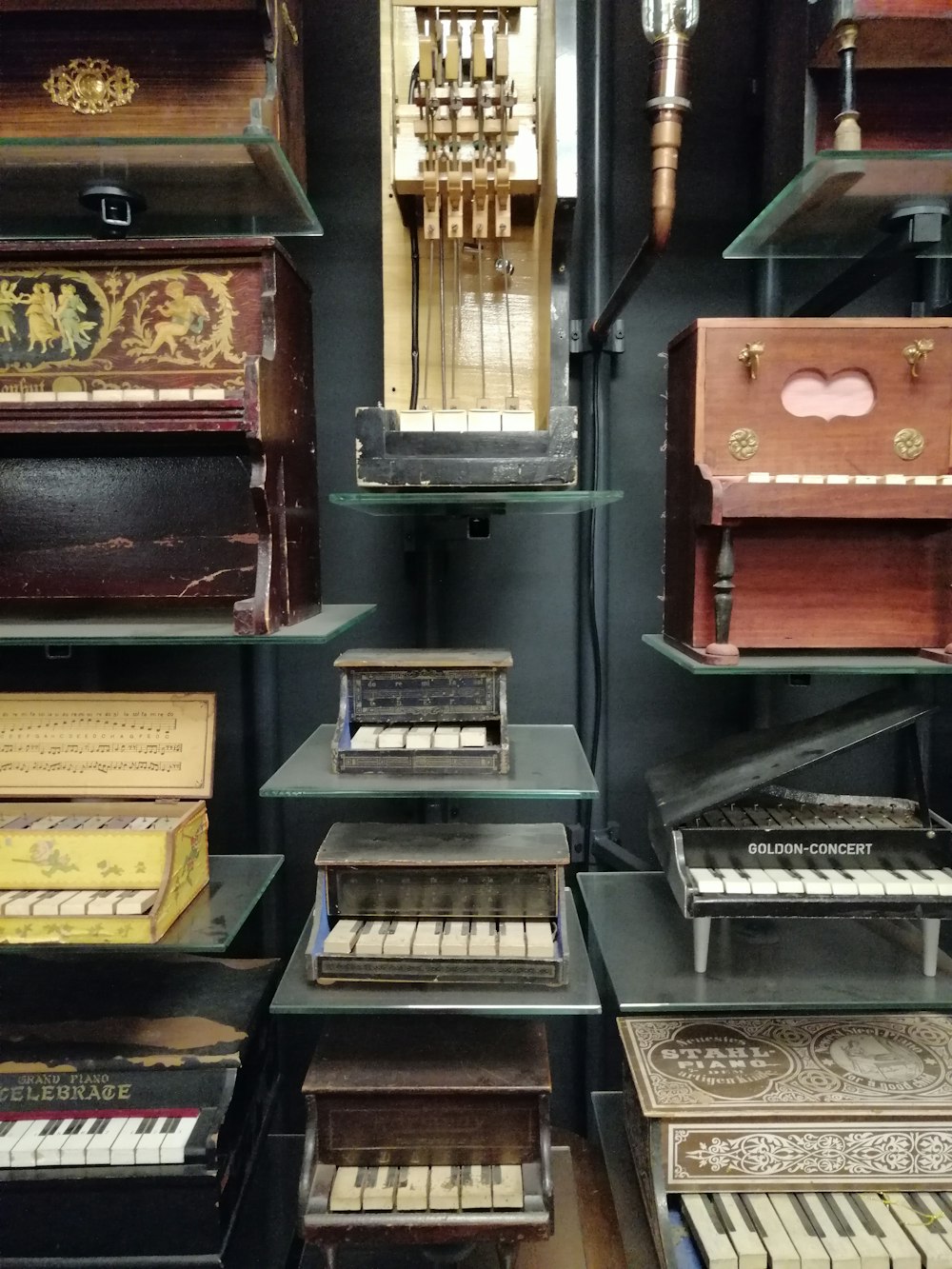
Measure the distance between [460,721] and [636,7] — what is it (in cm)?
170

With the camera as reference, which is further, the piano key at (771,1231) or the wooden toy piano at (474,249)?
the wooden toy piano at (474,249)

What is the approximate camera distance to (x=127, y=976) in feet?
5.84

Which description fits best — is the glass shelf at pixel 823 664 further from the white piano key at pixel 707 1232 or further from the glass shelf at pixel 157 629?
the white piano key at pixel 707 1232

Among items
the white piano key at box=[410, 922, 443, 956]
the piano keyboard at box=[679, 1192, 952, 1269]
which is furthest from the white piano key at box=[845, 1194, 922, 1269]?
the white piano key at box=[410, 922, 443, 956]

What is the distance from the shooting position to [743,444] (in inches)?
58.8

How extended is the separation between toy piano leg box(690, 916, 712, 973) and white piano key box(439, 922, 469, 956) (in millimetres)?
432

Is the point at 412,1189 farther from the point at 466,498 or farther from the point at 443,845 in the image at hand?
the point at 466,498

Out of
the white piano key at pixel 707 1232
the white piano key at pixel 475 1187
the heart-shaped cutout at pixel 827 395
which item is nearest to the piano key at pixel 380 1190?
the white piano key at pixel 475 1187

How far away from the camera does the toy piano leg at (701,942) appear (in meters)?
1.55

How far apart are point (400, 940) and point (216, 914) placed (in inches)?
15.5

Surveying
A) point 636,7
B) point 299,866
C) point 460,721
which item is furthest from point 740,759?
point 636,7

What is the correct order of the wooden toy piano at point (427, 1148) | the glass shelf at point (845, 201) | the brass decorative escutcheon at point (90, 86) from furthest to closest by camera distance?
the brass decorative escutcheon at point (90, 86)
the wooden toy piano at point (427, 1148)
the glass shelf at point (845, 201)

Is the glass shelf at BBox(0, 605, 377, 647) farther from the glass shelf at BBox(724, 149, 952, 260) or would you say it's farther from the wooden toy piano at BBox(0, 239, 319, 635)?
the glass shelf at BBox(724, 149, 952, 260)

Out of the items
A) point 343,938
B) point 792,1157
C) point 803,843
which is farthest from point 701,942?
point 343,938
